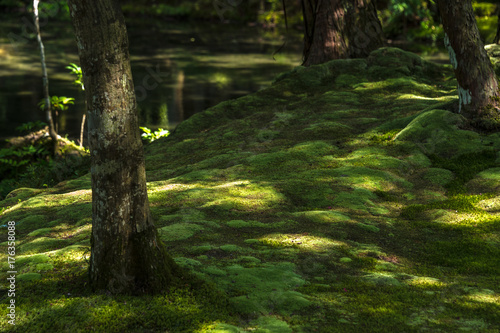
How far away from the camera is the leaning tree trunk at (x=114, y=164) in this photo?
446 cm

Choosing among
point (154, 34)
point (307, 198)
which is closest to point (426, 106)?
point (307, 198)

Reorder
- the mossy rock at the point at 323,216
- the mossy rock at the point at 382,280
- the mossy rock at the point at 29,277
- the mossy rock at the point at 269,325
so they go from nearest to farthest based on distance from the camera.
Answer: the mossy rock at the point at 269,325 < the mossy rock at the point at 29,277 < the mossy rock at the point at 382,280 < the mossy rock at the point at 323,216

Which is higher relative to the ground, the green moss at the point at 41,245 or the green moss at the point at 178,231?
the green moss at the point at 178,231

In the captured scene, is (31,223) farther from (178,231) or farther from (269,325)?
(269,325)

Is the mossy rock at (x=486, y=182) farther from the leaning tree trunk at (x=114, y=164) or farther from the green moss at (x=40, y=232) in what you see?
the green moss at (x=40, y=232)

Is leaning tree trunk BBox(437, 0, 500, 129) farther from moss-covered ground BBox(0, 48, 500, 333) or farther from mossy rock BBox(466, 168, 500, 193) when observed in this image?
mossy rock BBox(466, 168, 500, 193)

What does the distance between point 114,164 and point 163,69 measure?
28.9 metres

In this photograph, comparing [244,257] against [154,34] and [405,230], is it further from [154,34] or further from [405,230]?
[154,34]

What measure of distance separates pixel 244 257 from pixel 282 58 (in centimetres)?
3178

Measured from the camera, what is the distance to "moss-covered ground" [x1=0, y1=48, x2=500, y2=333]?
469cm

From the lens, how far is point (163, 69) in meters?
32.5

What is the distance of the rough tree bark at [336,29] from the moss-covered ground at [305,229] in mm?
4028

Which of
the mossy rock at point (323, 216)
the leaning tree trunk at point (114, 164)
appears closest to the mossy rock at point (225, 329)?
the leaning tree trunk at point (114, 164)

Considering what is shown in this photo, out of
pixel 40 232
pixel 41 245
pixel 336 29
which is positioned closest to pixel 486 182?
pixel 41 245
